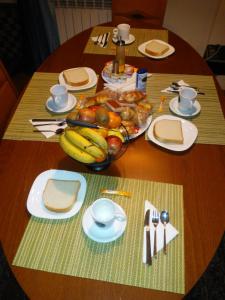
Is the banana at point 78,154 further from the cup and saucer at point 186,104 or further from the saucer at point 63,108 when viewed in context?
the cup and saucer at point 186,104

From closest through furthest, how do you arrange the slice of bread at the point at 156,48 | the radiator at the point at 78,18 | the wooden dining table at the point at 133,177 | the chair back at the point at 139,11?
the wooden dining table at the point at 133,177 → the slice of bread at the point at 156,48 → the chair back at the point at 139,11 → the radiator at the point at 78,18

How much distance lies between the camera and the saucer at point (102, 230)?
31.2 inches

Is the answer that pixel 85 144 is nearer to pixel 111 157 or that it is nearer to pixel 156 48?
pixel 111 157

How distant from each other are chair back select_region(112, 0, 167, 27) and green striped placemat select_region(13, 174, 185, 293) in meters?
1.55

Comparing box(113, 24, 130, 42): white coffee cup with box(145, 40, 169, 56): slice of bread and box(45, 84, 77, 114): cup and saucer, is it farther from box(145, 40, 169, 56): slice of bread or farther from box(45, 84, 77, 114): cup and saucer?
box(45, 84, 77, 114): cup and saucer

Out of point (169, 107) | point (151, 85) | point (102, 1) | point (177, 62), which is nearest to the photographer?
point (169, 107)

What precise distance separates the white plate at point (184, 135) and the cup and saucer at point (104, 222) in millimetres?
351

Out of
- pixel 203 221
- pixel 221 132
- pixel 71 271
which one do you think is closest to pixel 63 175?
pixel 71 271

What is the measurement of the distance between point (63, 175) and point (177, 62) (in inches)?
37.5

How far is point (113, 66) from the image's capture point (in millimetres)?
1375

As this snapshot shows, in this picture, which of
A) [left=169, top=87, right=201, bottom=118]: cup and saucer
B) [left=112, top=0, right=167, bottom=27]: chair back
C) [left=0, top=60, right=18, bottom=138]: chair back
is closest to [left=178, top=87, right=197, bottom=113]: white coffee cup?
[left=169, top=87, right=201, bottom=118]: cup and saucer

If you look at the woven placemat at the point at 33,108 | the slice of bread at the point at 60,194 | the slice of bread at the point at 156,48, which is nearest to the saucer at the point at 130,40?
the slice of bread at the point at 156,48

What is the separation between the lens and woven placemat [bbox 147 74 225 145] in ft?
3.65

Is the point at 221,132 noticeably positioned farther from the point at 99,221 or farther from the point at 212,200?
the point at 99,221
